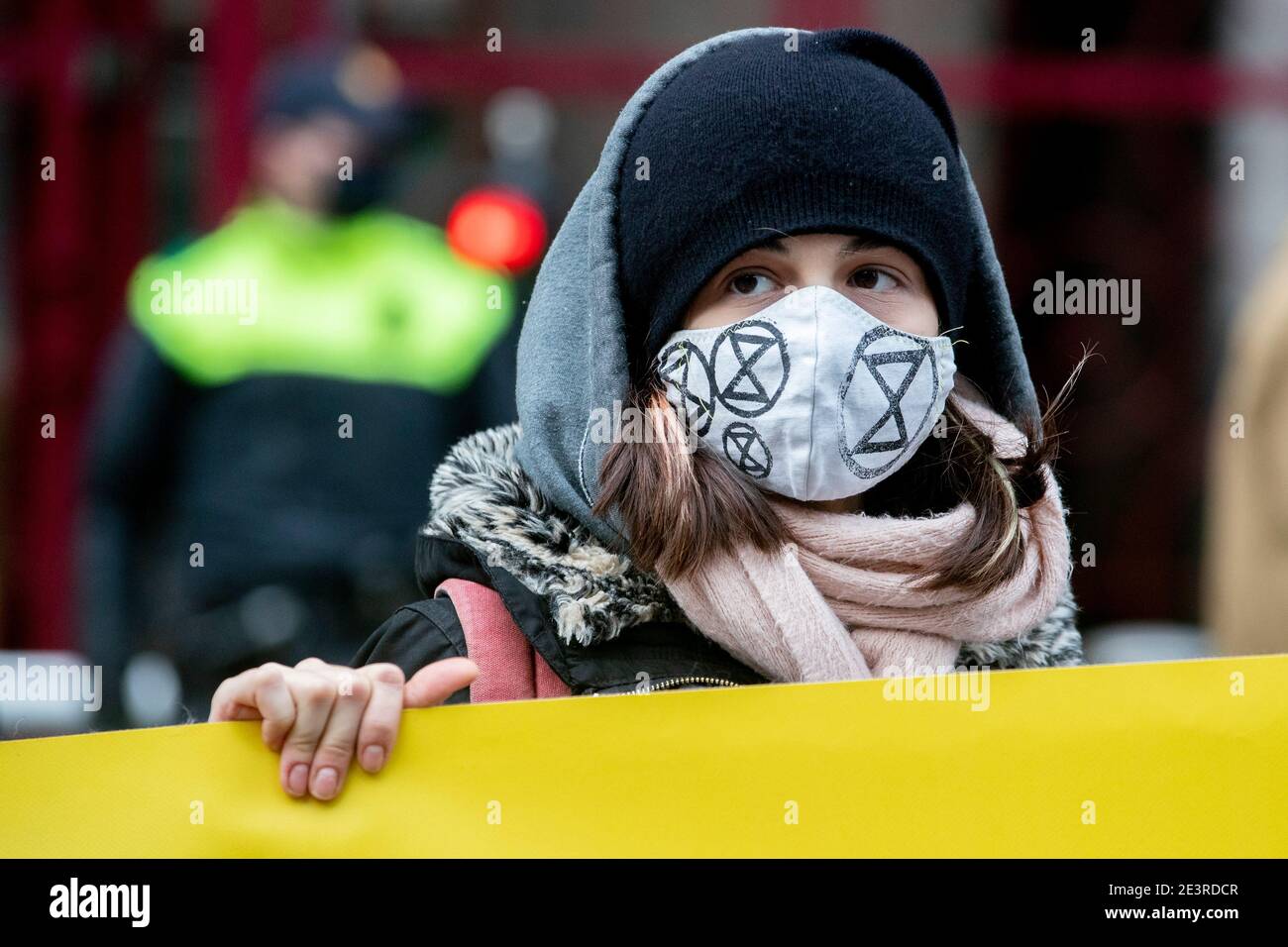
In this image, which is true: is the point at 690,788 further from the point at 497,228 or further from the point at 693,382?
the point at 497,228

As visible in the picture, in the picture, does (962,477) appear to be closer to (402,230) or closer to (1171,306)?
(402,230)

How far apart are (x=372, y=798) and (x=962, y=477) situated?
84cm

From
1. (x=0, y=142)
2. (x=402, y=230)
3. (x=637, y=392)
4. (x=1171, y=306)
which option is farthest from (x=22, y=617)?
(x=637, y=392)

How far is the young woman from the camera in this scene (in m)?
2.12

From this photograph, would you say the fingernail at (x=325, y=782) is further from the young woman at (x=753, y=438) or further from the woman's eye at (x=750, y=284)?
the woman's eye at (x=750, y=284)

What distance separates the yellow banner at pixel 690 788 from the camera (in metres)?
A: 2.00

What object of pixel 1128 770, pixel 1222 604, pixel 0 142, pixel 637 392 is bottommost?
pixel 1128 770

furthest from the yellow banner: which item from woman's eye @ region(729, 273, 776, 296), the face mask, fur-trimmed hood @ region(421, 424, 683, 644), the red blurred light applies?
the red blurred light

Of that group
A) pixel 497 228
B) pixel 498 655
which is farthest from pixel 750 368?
pixel 497 228

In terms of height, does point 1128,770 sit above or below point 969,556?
below

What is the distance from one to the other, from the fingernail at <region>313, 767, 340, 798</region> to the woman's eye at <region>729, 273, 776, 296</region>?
75 centimetres

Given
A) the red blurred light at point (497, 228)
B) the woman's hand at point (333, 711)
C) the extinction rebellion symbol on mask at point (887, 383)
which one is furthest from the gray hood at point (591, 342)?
the red blurred light at point (497, 228)

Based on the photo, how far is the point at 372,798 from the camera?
201 cm
